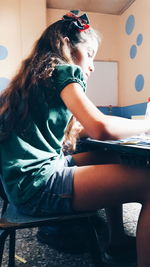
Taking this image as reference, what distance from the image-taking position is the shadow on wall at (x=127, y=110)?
288cm

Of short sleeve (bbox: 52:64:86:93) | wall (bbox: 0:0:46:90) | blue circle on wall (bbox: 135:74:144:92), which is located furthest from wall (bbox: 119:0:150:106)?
short sleeve (bbox: 52:64:86:93)

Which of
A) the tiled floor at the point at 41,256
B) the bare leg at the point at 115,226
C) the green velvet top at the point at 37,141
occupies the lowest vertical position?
the tiled floor at the point at 41,256

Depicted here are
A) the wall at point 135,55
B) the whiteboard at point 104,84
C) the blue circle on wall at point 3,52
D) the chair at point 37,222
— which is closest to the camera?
the chair at point 37,222

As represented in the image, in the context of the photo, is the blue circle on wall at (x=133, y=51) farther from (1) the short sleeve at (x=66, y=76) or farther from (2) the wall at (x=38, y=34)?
(1) the short sleeve at (x=66, y=76)

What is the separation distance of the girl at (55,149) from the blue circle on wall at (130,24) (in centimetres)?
276

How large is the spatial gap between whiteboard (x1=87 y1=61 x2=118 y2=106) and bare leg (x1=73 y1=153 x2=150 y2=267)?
9.26ft

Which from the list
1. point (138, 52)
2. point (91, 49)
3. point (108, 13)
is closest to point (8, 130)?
point (91, 49)

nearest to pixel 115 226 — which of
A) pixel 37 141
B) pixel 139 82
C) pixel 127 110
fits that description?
pixel 37 141

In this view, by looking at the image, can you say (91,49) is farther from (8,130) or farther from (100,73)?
(100,73)

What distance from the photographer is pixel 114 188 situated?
622 mm

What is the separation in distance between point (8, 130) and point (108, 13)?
3.40 meters

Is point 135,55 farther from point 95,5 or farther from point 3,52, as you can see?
point 3,52

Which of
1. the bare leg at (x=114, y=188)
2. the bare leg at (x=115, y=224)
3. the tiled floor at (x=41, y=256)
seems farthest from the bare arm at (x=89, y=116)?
the tiled floor at (x=41, y=256)

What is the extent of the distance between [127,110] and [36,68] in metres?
2.69
